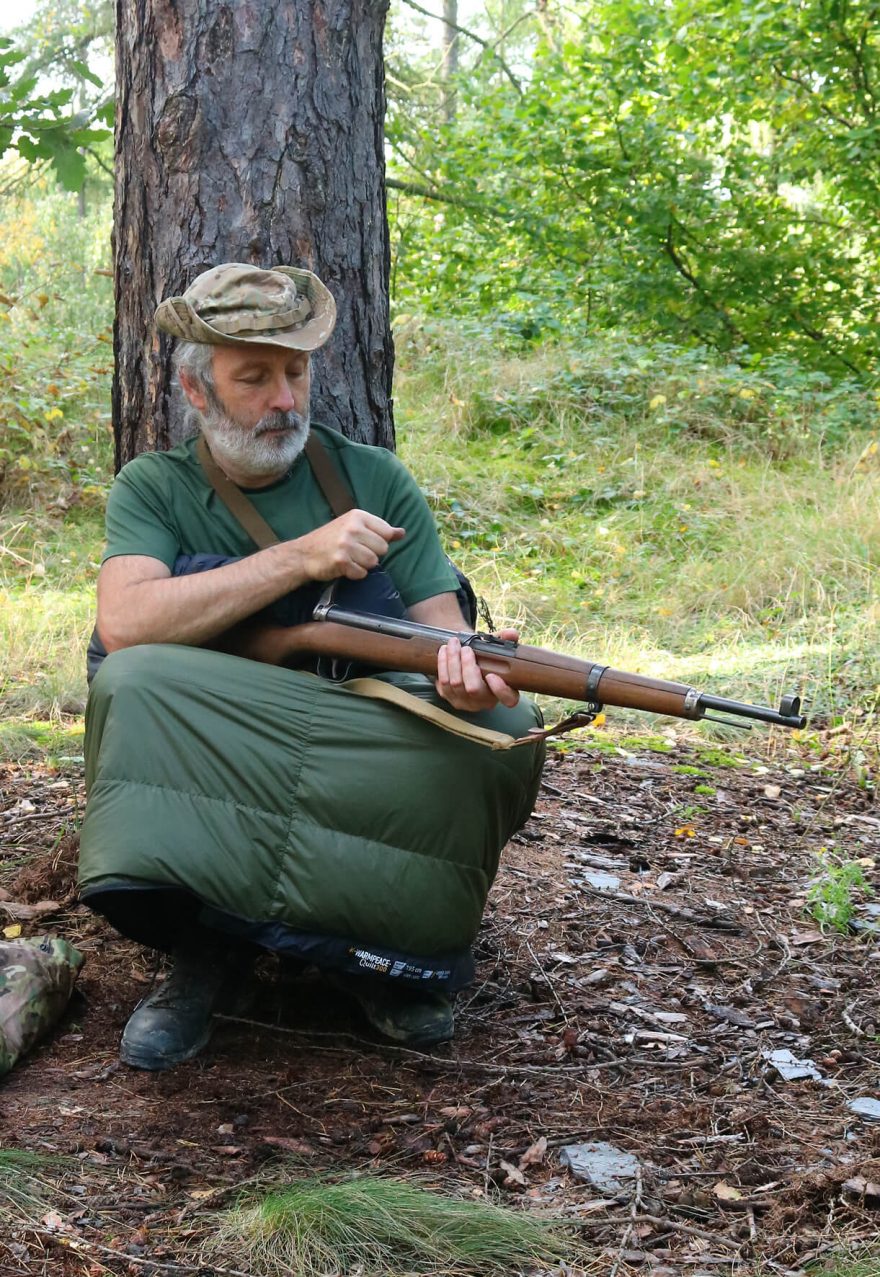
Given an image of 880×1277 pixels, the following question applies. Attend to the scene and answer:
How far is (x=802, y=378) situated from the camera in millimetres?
10023

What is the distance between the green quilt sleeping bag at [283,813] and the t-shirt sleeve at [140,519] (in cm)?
32

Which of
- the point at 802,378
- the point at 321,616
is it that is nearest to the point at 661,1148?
the point at 321,616

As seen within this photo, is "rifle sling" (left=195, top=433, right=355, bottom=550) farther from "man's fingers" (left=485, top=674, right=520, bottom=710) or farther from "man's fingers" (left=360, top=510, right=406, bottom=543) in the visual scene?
"man's fingers" (left=485, top=674, right=520, bottom=710)

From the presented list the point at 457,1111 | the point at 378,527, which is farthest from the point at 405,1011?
the point at 378,527

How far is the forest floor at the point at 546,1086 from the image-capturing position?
6.59 ft

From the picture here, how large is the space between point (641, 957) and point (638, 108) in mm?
10985

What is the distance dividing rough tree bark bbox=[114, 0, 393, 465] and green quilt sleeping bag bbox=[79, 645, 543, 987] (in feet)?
3.68

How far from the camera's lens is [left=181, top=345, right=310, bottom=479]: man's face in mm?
2914

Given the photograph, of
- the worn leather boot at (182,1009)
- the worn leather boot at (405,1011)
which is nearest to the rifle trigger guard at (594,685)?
the worn leather boot at (405,1011)

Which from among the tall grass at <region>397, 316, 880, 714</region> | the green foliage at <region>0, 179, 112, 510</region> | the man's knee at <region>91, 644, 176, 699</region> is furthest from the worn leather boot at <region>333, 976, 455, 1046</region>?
the green foliage at <region>0, 179, 112, 510</region>

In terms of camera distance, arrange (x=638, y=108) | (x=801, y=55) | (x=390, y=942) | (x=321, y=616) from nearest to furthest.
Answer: (x=390, y=942) → (x=321, y=616) → (x=801, y=55) → (x=638, y=108)

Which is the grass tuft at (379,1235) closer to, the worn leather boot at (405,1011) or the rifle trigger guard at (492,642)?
the worn leather boot at (405,1011)

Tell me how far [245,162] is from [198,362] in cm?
67

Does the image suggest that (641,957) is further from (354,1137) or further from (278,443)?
(278,443)
